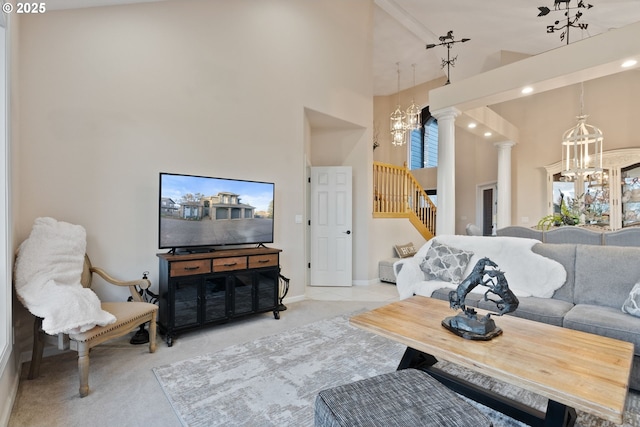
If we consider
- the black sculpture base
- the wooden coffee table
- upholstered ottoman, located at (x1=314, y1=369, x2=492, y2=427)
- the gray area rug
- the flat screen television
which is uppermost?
the flat screen television

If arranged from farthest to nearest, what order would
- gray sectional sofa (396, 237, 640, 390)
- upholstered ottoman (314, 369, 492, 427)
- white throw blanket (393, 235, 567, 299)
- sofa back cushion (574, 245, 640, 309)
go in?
1. white throw blanket (393, 235, 567, 299)
2. sofa back cushion (574, 245, 640, 309)
3. gray sectional sofa (396, 237, 640, 390)
4. upholstered ottoman (314, 369, 492, 427)

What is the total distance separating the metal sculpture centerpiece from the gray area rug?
1.78 ft

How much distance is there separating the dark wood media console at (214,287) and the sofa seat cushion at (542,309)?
217 cm

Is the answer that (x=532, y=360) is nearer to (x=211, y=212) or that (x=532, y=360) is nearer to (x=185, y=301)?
(x=185, y=301)

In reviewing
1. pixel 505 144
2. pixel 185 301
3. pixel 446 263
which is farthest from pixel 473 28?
pixel 185 301

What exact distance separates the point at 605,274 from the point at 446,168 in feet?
8.11

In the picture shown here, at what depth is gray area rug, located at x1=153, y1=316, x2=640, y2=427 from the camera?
183 cm

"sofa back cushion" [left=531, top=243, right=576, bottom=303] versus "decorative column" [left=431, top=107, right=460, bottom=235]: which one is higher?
"decorative column" [left=431, top=107, right=460, bottom=235]

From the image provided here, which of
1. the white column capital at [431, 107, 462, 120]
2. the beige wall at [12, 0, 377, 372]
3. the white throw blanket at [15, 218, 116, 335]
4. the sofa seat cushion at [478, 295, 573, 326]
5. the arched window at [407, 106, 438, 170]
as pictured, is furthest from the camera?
the arched window at [407, 106, 438, 170]

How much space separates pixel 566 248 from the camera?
9.73 ft

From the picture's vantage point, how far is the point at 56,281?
2301mm

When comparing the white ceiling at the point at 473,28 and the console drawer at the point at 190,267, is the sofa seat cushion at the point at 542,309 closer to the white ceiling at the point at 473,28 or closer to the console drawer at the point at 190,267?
the console drawer at the point at 190,267

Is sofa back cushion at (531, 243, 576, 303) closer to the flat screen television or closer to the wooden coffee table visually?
the wooden coffee table

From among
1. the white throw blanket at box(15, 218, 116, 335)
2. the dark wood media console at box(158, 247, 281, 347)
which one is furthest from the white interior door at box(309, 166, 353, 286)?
the white throw blanket at box(15, 218, 116, 335)
